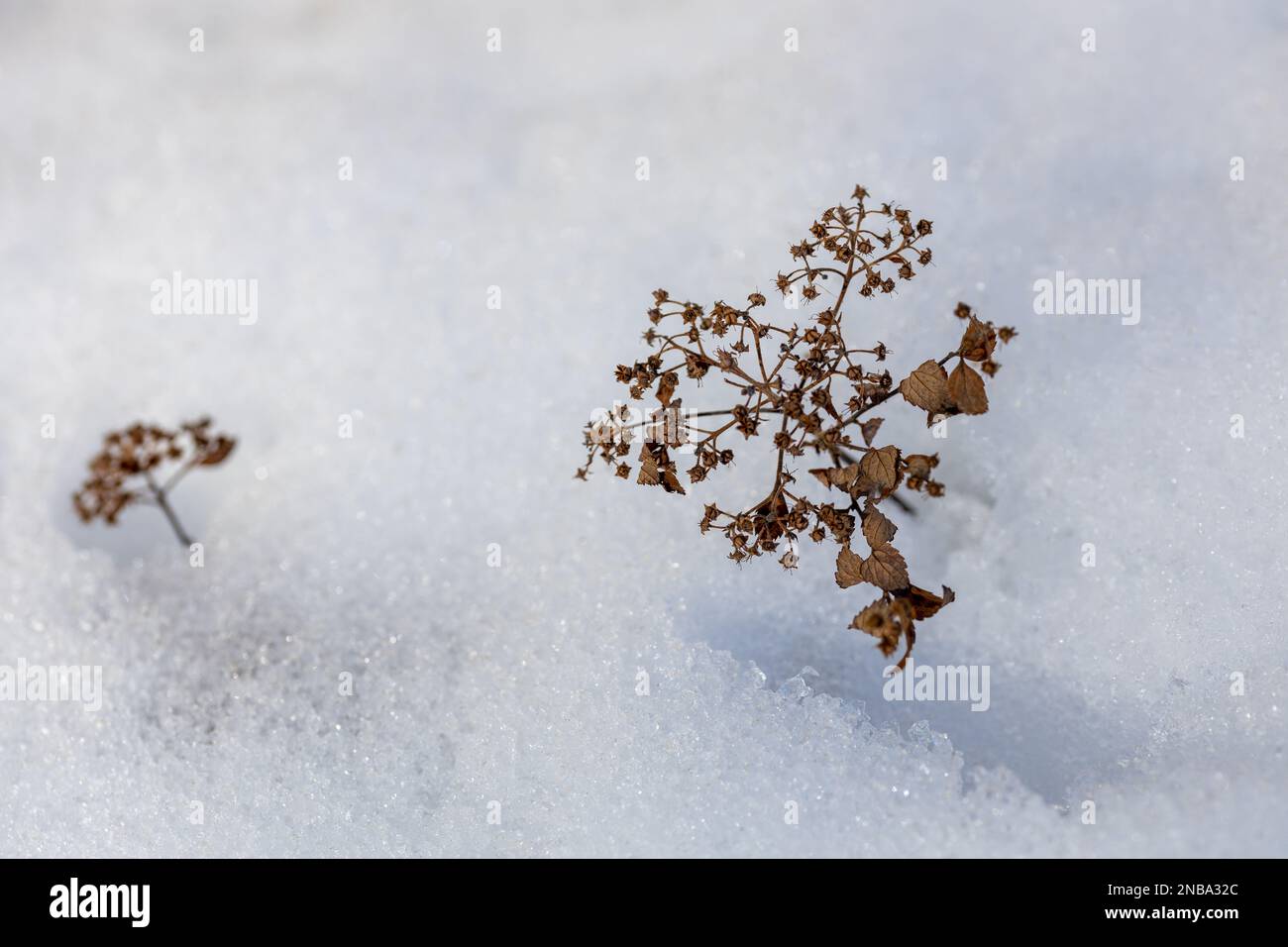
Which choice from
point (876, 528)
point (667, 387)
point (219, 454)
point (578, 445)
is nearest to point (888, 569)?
point (876, 528)

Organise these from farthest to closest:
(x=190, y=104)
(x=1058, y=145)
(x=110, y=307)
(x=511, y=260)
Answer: (x=190, y=104) < (x=110, y=307) < (x=511, y=260) < (x=1058, y=145)

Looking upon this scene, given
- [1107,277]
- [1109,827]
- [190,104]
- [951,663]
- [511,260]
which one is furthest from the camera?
[190,104]

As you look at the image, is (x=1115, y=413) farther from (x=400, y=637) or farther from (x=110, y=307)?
(x=110, y=307)

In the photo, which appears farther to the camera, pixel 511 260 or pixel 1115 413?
pixel 511 260

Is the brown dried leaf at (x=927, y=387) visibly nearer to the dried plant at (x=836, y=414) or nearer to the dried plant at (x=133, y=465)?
the dried plant at (x=836, y=414)

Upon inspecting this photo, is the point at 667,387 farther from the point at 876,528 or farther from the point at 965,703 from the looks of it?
the point at 965,703

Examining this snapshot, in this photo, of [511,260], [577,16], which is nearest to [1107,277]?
[511,260]
